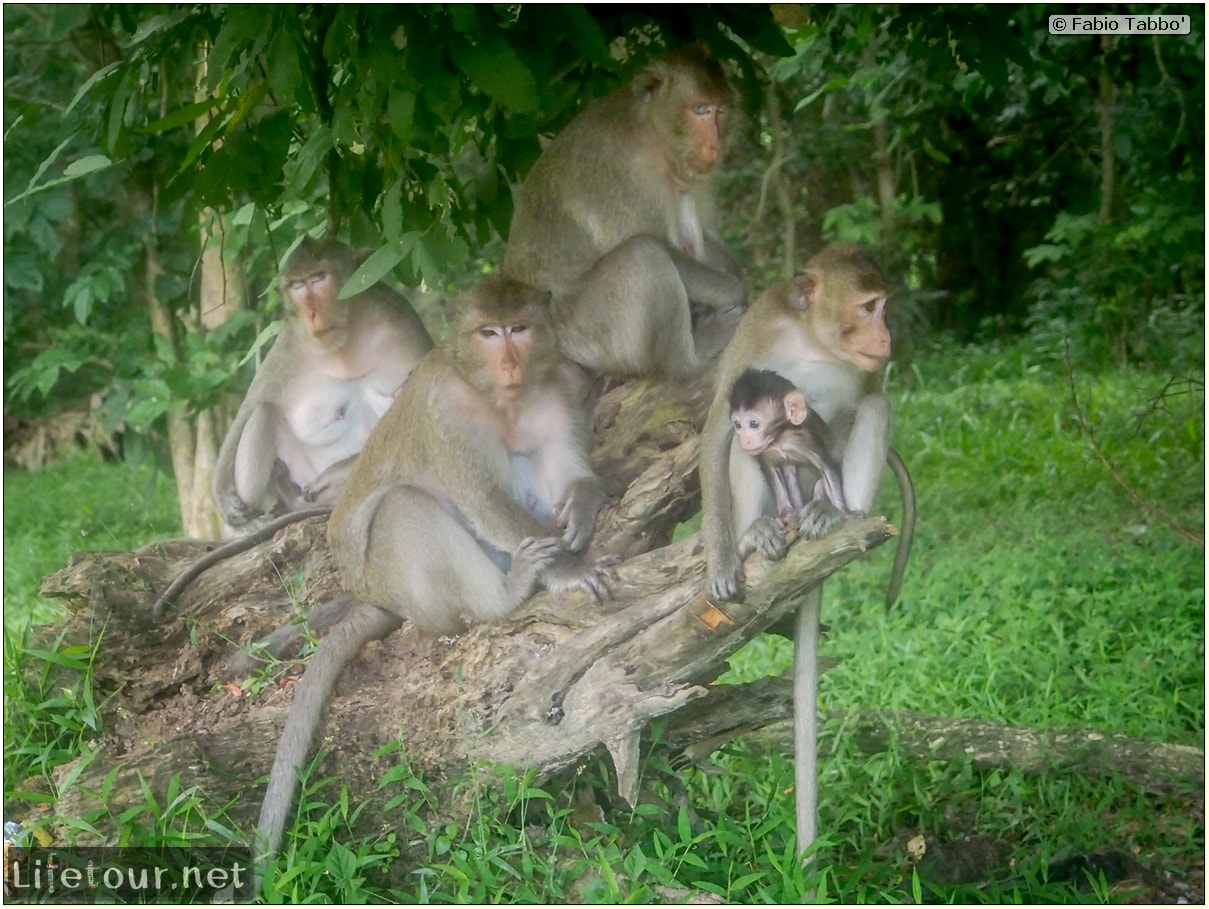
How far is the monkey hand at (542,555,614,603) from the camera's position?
308cm

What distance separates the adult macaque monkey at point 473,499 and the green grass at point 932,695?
33 cm

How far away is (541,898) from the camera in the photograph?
3.00 meters

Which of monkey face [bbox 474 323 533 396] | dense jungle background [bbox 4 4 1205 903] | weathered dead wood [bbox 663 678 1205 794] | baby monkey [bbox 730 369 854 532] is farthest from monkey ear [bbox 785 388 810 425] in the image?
weathered dead wood [bbox 663 678 1205 794]

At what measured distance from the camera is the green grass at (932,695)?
10.1ft

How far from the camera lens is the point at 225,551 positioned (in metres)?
3.63

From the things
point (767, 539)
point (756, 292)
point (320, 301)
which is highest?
point (320, 301)

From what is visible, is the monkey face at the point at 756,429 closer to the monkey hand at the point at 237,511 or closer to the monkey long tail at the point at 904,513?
the monkey long tail at the point at 904,513

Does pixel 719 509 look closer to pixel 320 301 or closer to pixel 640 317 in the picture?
pixel 640 317

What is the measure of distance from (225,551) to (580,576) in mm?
1120

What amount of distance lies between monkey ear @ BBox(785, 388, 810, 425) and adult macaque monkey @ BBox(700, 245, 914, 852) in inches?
1.8

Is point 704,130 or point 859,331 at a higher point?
point 704,130

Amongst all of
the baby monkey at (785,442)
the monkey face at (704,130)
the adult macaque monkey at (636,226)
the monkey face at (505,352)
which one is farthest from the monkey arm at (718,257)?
the baby monkey at (785,442)

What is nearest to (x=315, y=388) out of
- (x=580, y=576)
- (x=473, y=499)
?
(x=473, y=499)

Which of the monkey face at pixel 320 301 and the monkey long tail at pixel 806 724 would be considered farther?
the monkey face at pixel 320 301
